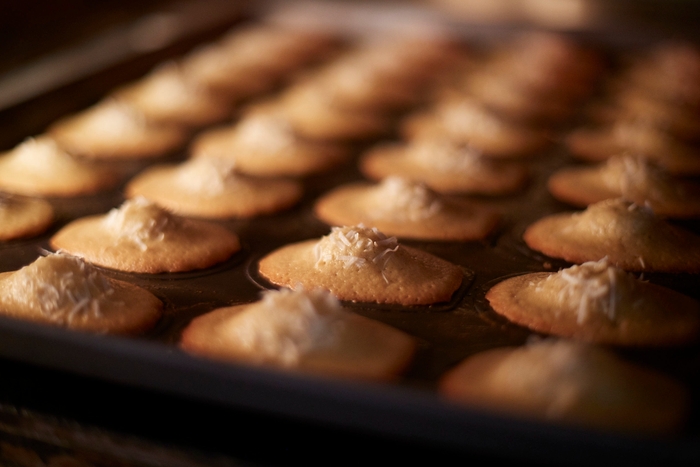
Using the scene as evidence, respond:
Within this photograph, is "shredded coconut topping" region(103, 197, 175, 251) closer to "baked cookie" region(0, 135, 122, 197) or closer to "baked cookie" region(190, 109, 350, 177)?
"baked cookie" region(0, 135, 122, 197)

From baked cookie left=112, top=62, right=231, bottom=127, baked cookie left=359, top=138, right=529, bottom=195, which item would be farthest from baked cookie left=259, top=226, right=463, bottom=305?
baked cookie left=112, top=62, right=231, bottom=127

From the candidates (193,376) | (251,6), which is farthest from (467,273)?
(251,6)

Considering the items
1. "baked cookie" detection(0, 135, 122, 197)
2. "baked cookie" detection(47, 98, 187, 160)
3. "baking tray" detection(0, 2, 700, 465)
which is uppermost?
"baked cookie" detection(47, 98, 187, 160)

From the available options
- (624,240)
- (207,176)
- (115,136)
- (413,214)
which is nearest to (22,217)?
(207,176)

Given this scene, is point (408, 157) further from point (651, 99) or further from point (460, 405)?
point (460, 405)

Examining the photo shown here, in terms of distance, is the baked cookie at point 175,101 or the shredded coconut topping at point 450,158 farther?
the baked cookie at point 175,101

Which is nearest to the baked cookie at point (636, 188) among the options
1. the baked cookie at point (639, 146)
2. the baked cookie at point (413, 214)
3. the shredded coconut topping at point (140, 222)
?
the baked cookie at point (639, 146)

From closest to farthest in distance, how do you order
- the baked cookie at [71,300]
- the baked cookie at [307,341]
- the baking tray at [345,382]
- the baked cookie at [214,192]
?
the baking tray at [345,382] < the baked cookie at [307,341] < the baked cookie at [71,300] < the baked cookie at [214,192]

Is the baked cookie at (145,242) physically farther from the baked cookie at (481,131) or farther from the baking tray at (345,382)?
the baked cookie at (481,131)
